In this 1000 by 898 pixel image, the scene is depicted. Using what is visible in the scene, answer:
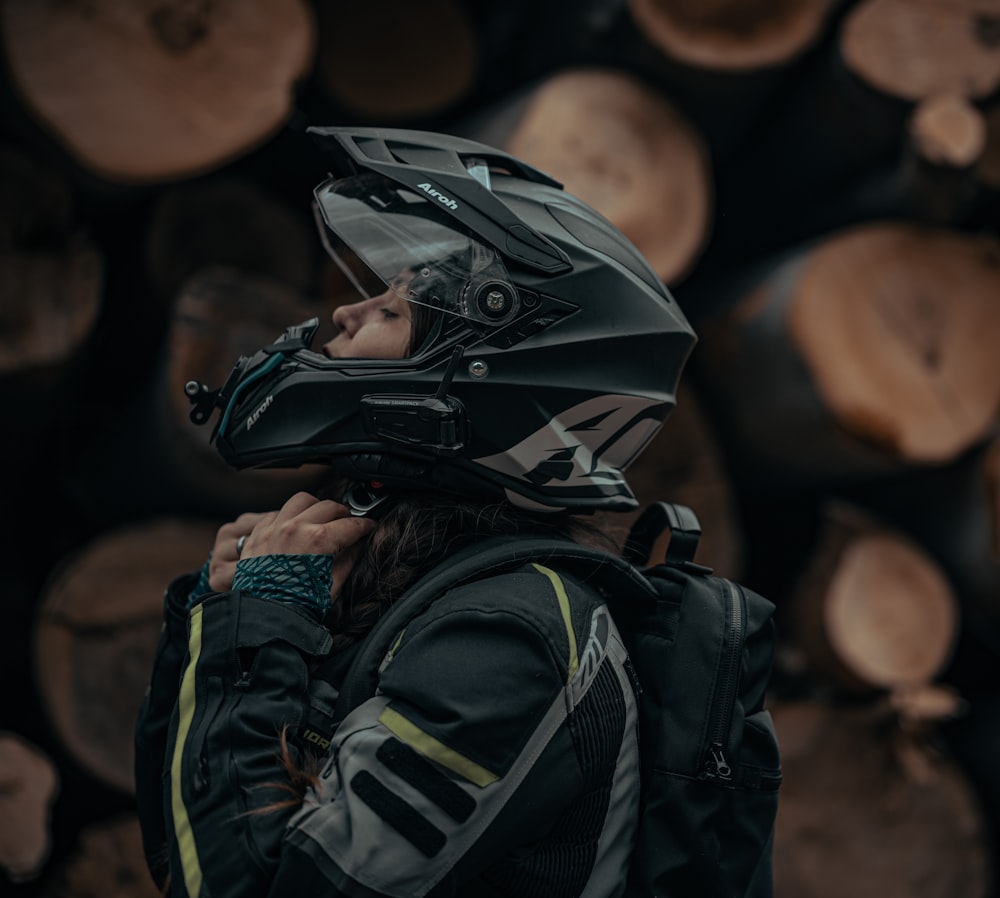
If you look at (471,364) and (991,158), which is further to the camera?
(991,158)

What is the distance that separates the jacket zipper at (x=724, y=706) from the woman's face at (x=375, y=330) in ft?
1.54

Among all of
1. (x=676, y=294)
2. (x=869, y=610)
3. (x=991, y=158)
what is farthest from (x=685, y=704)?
(x=991, y=158)

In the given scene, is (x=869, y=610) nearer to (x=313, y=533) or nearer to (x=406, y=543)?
(x=406, y=543)

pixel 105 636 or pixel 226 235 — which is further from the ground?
pixel 226 235

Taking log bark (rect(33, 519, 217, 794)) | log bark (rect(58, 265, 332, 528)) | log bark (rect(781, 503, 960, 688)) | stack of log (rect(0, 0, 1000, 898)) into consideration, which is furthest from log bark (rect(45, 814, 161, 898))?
log bark (rect(781, 503, 960, 688))

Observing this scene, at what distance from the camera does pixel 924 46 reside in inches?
89.8

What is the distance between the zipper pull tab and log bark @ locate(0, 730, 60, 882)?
133cm

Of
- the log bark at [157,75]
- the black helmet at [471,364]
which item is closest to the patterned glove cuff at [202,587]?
the black helmet at [471,364]

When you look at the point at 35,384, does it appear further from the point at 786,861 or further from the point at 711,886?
the point at 786,861

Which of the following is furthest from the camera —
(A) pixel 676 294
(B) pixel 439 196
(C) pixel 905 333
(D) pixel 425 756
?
(A) pixel 676 294

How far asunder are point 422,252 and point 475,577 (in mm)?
364

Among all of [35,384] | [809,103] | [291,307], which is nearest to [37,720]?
[35,384]

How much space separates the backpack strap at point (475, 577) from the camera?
3.25 feet

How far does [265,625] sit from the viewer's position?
0.99 m
